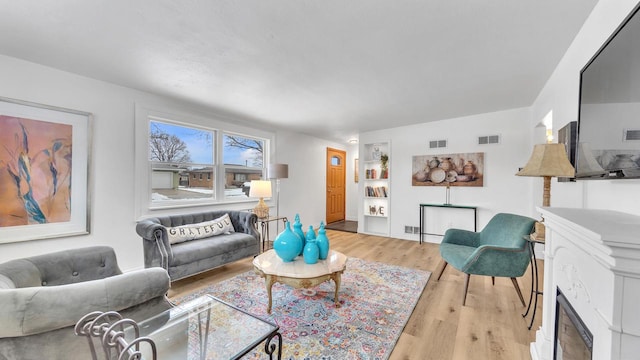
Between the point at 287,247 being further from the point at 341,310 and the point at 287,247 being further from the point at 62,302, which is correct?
the point at 62,302

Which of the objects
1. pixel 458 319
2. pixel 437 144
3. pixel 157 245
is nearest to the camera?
pixel 458 319

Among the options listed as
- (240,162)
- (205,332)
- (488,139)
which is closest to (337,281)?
(205,332)

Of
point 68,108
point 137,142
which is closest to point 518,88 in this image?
point 137,142

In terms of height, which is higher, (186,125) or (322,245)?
(186,125)

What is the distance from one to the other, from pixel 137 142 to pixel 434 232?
4.89 metres

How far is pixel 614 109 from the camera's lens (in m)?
1.00

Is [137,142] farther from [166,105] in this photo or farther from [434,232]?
[434,232]

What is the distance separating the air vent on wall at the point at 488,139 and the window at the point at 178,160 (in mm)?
4436

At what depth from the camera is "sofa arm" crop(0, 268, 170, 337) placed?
2.91 feet

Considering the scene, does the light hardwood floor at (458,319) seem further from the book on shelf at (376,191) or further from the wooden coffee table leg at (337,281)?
the book on shelf at (376,191)

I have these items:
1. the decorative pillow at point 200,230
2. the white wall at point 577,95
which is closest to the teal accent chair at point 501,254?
the white wall at point 577,95

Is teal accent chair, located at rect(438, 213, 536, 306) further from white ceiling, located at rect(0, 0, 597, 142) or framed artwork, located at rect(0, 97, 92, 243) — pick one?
framed artwork, located at rect(0, 97, 92, 243)

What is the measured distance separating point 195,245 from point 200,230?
1.14ft

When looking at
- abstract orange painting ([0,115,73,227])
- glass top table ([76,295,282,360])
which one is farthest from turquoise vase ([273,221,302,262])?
abstract orange painting ([0,115,73,227])
